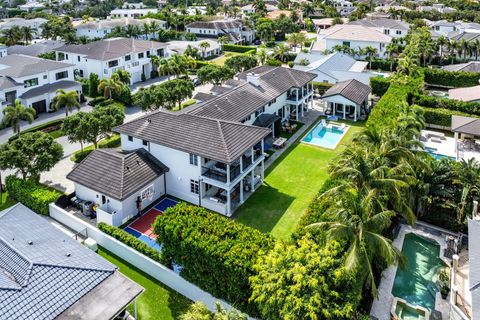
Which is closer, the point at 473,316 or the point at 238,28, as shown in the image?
the point at 473,316

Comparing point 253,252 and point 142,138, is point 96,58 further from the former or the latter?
point 253,252

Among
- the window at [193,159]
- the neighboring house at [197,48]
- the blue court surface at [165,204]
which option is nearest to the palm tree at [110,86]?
the neighboring house at [197,48]

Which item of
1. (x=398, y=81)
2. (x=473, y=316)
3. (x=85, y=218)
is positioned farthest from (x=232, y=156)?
(x=398, y=81)

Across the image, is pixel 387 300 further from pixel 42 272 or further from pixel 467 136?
pixel 467 136

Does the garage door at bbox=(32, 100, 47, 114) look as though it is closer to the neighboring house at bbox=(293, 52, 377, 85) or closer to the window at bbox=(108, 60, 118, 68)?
the window at bbox=(108, 60, 118, 68)

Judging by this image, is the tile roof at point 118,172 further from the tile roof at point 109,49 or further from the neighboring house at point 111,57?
the tile roof at point 109,49

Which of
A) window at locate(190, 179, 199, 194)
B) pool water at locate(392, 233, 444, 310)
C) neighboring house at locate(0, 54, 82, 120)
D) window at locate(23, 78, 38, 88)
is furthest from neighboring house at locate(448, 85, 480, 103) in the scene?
window at locate(23, 78, 38, 88)
